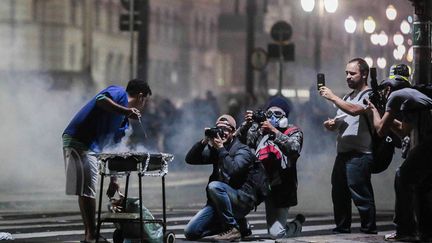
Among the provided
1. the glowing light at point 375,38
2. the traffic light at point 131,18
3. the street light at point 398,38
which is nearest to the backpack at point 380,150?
the traffic light at point 131,18

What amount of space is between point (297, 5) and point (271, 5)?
301 centimetres

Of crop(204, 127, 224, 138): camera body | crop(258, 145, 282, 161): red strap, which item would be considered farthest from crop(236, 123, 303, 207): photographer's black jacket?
crop(204, 127, 224, 138): camera body

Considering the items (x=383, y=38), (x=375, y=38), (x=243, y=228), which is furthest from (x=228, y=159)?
(x=375, y=38)

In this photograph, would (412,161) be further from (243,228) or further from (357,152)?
(243,228)

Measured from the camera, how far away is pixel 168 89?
7150cm

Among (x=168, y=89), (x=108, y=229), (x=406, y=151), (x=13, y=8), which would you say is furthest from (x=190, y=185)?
(x=168, y=89)

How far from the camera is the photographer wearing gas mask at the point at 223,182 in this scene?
10453 mm

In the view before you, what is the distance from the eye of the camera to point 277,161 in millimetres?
10883

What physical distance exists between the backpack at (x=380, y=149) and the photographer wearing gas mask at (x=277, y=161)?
0.74 meters

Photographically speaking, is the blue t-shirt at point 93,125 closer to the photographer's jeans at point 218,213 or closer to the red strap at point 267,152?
the photographer's jeans at point 218,213

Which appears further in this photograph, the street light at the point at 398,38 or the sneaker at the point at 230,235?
the street light at the point at 398,38

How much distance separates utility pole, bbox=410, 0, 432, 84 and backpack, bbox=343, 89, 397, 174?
20.6 inches

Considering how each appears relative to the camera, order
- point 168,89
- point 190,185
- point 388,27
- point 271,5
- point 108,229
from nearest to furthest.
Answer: point 108,229
point 190,185
point 388,27
point 168,89
point 271,5

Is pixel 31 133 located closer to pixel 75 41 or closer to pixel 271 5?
pixel 75 41
